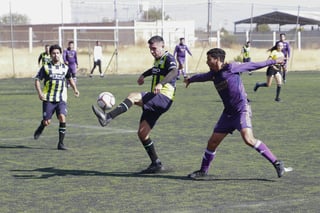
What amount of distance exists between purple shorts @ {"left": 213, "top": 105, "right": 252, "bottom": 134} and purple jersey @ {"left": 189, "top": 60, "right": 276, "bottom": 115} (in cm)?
5

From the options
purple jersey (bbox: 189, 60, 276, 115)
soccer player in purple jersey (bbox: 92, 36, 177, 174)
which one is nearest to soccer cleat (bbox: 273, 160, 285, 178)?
purple jersey (bbox: 189, 60, 276, 115)

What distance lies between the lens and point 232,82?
947 cm

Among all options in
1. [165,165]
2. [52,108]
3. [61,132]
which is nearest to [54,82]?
[52,108]

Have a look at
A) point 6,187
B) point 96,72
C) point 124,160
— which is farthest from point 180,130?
point 96,72

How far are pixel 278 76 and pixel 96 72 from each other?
2394cm

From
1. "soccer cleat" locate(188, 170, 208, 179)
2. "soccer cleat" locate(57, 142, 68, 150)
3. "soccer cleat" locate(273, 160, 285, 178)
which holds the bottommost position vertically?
"soccer cleat" locate(57, 142, 68, 150)

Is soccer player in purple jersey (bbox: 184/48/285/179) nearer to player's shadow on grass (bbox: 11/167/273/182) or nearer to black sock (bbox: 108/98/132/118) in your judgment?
player's shadow on grass (bbox: 11/167/273/182)

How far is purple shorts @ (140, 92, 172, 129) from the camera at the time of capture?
10.0m

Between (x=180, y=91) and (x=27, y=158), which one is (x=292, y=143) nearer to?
(x=27, y=158)

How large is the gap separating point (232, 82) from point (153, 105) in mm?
1178

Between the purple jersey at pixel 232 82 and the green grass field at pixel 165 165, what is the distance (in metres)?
0.94

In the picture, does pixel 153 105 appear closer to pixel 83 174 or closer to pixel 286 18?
pixel 83 174

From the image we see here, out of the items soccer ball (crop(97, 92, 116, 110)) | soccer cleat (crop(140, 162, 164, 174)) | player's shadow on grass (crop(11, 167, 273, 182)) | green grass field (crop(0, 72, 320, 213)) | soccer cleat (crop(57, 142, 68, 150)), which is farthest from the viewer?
soccer cleat (crop(57, 142, 68, 150))

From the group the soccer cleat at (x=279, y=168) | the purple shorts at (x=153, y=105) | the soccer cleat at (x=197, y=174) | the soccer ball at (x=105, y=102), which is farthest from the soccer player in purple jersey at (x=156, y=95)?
the soccer cleat at (x=279, y=168)
